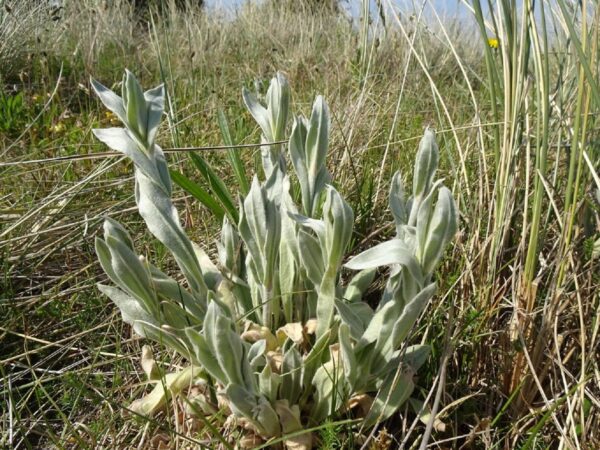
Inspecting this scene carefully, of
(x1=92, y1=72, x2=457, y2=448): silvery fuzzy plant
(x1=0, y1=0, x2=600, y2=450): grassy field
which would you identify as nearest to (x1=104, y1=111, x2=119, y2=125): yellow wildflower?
(x1=0, y1=0, x2=600, y2=450): grassy field

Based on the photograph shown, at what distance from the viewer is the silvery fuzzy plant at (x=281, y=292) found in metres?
0.77

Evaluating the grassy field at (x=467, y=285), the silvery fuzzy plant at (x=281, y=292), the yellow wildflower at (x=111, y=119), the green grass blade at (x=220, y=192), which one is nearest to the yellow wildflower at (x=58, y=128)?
the yellow wildflower at (x=111, y=119)

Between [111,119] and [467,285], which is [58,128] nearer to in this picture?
[111,119]

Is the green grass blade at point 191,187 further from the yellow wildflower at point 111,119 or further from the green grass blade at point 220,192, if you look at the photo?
the yellow wildflower at point 111,119

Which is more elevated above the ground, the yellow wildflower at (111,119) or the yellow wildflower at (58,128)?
the yellow wildflower at (58,128)

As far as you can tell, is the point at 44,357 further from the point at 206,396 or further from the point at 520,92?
the point at 520,92

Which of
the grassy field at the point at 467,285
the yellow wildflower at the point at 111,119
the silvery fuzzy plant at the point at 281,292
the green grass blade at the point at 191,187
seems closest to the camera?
the silvery fuzzy plant at the point at 281,292

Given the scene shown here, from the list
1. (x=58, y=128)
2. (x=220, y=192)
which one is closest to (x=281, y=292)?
(x=220, y=192)

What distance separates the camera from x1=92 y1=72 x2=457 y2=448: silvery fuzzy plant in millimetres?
766

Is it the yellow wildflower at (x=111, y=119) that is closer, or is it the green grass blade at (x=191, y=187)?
the green grass blade at (x=191, y=187)

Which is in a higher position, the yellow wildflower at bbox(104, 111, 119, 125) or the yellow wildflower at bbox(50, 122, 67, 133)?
the yellow wildflower at bbox(50, 122, 67, 133)

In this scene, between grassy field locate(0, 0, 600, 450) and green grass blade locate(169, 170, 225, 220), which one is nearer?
grassy field locate(0, 0, 600, 450)

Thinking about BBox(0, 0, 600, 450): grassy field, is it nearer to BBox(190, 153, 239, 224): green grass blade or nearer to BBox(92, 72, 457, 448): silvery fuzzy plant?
BBox(92, 72, 457, 448): silvery fuzzy plant

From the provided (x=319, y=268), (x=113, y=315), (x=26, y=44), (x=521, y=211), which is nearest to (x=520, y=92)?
(x=521, y=211)
